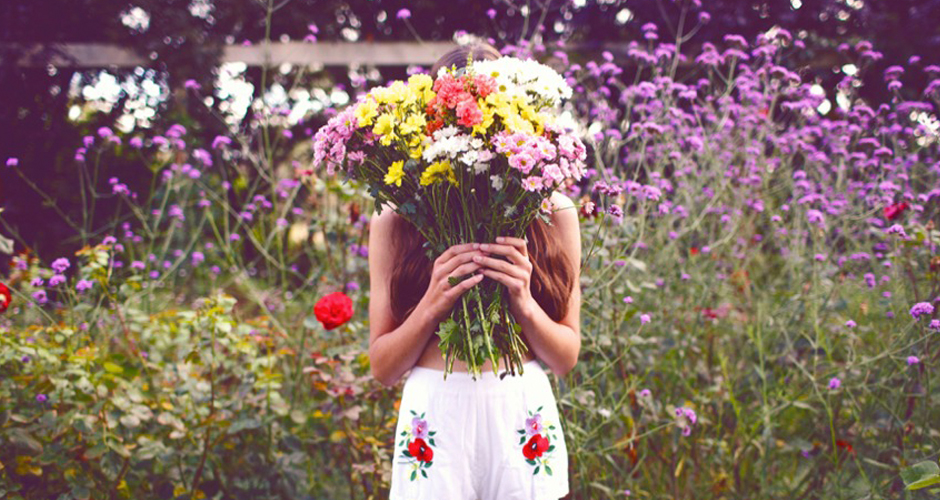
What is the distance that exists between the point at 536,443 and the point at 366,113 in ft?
2.50

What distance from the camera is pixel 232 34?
4.98 meters

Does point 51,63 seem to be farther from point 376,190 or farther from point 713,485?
point 713,485

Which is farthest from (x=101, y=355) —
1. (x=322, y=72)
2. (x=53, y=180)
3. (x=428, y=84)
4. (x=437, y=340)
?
(x=322, y=72)

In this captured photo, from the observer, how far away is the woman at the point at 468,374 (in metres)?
1.47

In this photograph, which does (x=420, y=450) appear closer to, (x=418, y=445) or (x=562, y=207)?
(x=418, y=445)

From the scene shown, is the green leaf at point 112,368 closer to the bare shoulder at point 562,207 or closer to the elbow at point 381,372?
the elbow at point 381,372

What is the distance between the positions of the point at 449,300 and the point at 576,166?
1.21 ft

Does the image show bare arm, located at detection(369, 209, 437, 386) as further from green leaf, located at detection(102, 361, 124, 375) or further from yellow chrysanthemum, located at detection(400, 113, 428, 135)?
green leaf, located at detection(102, 361, 124, 375)

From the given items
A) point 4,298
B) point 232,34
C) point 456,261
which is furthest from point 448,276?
point 232,34

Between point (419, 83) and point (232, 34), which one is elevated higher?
point (232, 34)

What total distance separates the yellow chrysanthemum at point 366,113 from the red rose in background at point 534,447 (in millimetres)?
734

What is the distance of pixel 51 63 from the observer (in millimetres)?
4621

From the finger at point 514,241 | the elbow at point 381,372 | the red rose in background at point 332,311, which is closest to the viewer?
the finger at point 514,241

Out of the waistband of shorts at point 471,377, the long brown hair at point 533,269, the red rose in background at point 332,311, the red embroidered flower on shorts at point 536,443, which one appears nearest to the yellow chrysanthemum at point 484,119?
the long brown hair at point 533,269
